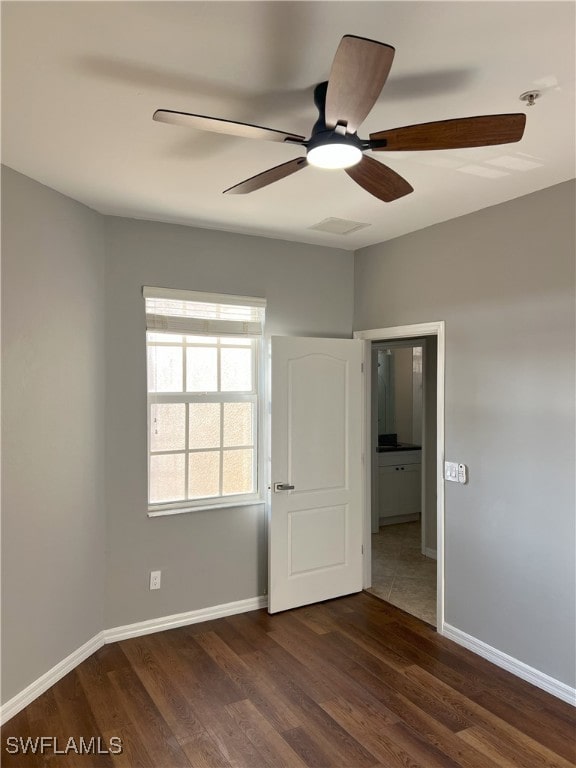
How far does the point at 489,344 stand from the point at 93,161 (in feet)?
7.79

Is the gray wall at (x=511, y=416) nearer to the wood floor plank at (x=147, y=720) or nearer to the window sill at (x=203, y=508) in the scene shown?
the window sill at (x=203, y=508)

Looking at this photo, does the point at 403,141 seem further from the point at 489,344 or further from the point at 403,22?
the point at 489,344

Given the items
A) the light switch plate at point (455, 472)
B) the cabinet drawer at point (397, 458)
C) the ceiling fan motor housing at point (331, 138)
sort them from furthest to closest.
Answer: the cabinet drawer at point (397, 458)
the light switch plate at point (455, 472)
the ceiling fan motor housing at point (331, 138)

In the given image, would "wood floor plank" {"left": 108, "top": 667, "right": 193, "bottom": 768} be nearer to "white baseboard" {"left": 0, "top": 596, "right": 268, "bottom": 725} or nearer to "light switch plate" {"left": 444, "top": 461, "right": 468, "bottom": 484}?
"white baseboard" {"left": 0, "top": 596, "right": 268, "bottom": 725}

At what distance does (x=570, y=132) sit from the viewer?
85.5 inches

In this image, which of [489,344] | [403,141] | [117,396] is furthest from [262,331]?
[403,141]

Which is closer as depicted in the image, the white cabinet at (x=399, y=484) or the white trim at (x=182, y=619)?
the white trim at (x=182, y=619)

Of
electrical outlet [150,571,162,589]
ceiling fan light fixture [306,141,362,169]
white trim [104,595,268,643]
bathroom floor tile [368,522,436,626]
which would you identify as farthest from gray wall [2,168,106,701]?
bathroom floor tile [368,522,436,626]

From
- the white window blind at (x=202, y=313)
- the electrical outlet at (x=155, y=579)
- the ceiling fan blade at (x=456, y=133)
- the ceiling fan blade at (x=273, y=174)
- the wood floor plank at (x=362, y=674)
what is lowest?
the wood floor plank at (x=362, y=674)

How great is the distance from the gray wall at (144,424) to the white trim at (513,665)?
4.56 ft

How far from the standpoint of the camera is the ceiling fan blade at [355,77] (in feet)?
4.18

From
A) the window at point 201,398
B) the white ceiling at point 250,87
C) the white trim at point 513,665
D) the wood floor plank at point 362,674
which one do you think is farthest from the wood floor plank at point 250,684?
the white ceiling at point 250,87

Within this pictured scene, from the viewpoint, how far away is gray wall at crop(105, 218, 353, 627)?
3.33 metres

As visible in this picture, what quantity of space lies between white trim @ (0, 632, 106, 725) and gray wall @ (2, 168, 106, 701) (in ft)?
0.12
